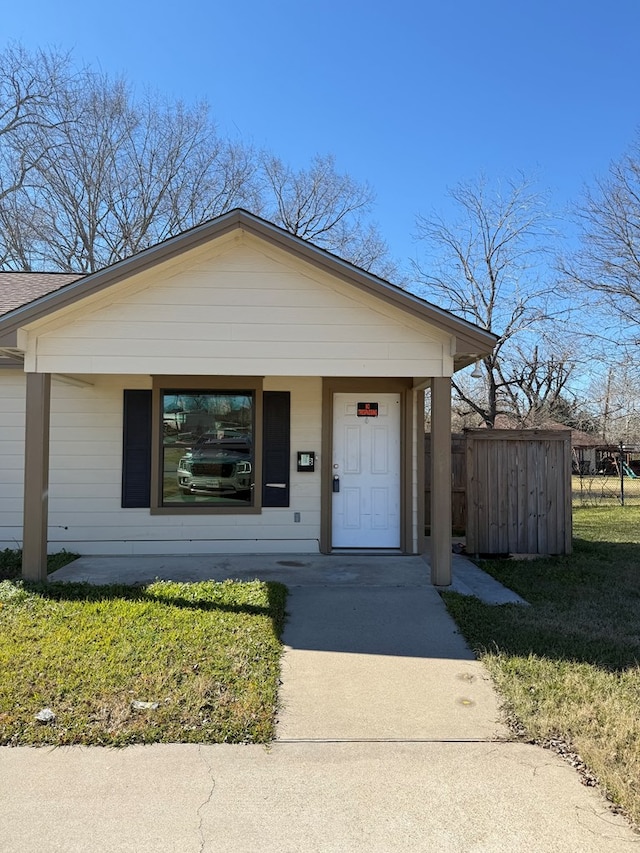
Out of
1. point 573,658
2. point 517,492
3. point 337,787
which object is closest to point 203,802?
point 337,787

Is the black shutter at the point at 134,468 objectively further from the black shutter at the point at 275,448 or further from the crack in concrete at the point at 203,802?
the crack in concrete at the point at 203,802

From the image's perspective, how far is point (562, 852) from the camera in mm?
2537

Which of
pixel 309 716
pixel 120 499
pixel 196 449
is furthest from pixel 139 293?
pixel 309 716

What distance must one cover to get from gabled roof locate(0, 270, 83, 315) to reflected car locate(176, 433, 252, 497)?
10.3ft

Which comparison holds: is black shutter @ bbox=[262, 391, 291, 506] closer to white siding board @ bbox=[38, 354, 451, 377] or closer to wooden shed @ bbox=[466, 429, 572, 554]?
white siding board @ bbox=[38, 354, 451, 377]

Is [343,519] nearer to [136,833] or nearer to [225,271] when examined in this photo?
[225,271]

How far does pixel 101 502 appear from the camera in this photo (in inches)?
324

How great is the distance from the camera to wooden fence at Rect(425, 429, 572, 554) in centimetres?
870

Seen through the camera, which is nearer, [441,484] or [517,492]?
[441,484]

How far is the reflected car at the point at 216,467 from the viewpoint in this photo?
Result: 27.4ft

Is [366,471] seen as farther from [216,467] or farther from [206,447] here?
[206,447]

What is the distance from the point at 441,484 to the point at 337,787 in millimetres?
3853

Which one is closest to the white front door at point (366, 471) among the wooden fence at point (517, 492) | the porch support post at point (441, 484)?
the wooden fence at point (517, 492)

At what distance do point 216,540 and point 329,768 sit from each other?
531cm
